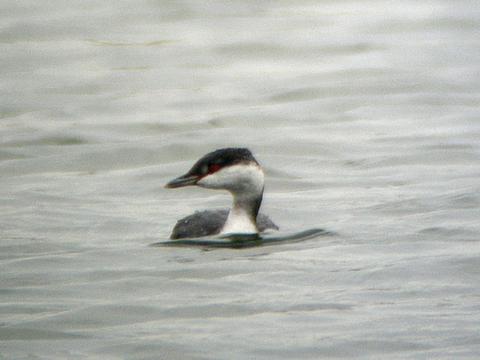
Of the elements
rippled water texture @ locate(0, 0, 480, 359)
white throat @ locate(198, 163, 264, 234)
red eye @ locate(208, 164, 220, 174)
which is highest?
red eye @ locate(208, 164, 220, 174)

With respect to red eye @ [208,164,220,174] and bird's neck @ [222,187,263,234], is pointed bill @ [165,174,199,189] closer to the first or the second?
red eye @ [208,164,220,174]

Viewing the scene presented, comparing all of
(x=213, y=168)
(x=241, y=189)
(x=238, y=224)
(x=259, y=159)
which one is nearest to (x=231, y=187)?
(x=241, y=189)

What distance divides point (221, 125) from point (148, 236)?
575 cm

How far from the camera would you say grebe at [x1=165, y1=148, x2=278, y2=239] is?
12.8 m

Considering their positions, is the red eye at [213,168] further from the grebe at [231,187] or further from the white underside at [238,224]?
the white underside at [238,224]

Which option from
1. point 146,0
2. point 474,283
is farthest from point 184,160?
point 146,0

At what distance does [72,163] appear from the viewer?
16.9 m

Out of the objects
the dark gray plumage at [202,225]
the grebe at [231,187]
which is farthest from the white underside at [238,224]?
the dark gray plumage at [202,225]

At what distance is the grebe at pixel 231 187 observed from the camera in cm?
1276

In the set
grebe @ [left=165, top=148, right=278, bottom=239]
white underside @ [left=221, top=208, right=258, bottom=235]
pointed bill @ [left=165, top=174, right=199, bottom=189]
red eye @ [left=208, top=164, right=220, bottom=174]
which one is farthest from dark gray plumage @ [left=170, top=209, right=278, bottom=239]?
red eye @ [left=208, top=164, right=220, bottom=174]

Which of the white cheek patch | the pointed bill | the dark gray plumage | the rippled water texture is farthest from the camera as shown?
the pointed bill

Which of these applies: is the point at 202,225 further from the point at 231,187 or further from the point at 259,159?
the point at 259,159

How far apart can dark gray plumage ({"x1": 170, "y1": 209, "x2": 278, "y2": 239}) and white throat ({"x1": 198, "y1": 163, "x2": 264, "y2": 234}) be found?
0.09 metres

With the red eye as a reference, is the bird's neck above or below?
below
